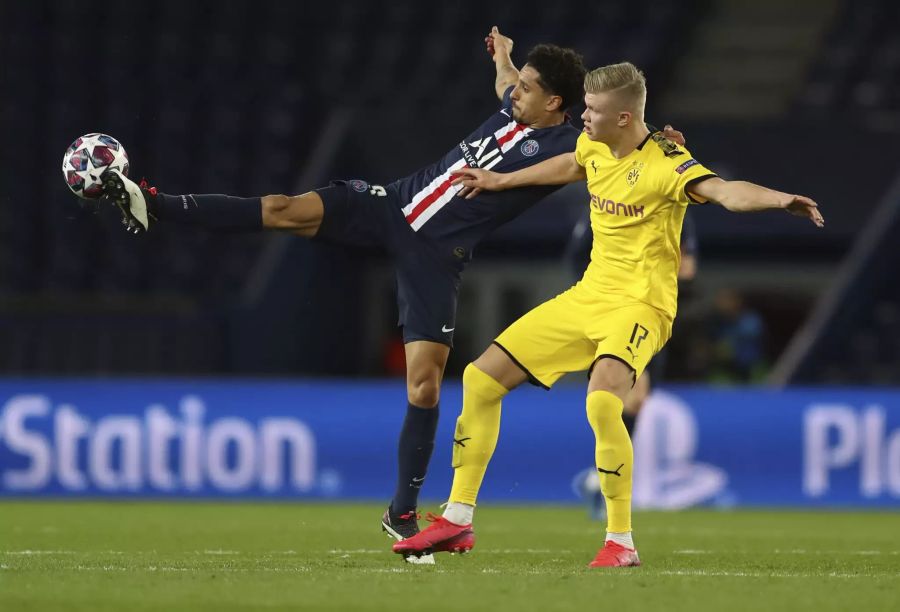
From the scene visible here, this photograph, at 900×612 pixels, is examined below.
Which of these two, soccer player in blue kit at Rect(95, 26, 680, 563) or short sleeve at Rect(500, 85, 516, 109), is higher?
short sleeve at Rect(500, 85, 516, 109)

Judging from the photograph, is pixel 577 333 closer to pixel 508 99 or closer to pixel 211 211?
pixel 508 99

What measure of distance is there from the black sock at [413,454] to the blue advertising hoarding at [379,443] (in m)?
4.55

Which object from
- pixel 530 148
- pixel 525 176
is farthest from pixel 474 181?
pixel 530 148

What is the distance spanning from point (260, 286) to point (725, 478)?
4486mm

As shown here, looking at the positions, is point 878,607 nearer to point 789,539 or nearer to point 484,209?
point 484,209

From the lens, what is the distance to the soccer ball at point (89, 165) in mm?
6348

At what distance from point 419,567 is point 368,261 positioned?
1020cm

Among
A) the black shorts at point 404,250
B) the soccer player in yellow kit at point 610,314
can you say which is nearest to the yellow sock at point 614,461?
the soccer player in yellow kit at point 610,314

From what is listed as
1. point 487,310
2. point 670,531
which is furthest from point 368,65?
point 670,531

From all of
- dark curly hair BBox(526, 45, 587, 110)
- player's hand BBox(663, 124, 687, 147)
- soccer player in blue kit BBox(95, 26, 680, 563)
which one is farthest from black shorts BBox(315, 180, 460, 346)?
player's hand BBox(663, 124, 687, 147)

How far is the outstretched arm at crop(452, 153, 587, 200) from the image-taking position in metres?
6.52

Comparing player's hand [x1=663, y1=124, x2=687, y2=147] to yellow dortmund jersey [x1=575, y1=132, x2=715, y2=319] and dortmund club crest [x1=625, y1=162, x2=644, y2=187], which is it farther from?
dortmund club crest [x1=625, y1=162, x2=644, y2=187]

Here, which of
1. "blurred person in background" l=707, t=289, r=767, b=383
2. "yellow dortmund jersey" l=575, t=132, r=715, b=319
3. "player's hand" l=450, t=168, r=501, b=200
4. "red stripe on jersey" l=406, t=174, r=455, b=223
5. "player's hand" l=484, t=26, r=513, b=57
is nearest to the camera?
"yellow dortmund jersey" l=575, t=132, r=715, b=319

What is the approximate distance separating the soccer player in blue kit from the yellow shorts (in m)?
0.46
